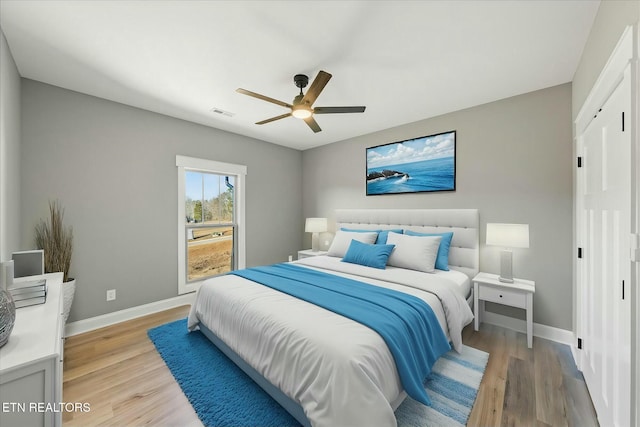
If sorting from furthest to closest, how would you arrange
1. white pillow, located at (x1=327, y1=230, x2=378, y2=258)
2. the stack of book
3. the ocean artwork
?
white pillow, located at (x1=327, y1=230, x2=378, y2=258) → the ocean artwork → the stack of book

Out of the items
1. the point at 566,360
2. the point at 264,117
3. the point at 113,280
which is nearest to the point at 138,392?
the point at 113,280

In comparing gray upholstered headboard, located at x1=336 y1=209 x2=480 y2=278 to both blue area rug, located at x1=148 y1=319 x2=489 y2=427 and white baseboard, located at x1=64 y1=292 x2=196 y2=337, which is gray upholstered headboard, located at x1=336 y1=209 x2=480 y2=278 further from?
white baseboard, located at x1=64 y1=292 x2=196 y2=337

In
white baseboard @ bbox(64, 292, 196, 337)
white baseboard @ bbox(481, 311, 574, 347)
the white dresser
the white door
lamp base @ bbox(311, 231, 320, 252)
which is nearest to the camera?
the white dresser

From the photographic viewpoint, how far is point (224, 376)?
6.64 feet


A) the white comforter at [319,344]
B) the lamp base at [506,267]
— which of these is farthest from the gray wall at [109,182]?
the lamp base at [506,267]

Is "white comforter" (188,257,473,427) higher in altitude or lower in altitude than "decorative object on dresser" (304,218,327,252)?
lower

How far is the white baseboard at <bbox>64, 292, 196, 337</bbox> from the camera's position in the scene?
2797 mm

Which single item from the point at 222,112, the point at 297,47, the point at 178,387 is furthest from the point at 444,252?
the point at 222,112

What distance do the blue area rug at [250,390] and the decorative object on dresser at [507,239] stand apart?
0.89 meters

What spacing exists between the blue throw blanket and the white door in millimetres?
858

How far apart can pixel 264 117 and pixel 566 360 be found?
13.5 feet

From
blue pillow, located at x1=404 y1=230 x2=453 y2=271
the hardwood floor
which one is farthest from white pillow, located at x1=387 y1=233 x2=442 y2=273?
the hardwood floor

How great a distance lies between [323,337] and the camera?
1479 mm

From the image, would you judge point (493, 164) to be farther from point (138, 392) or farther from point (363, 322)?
point (138, 392)
